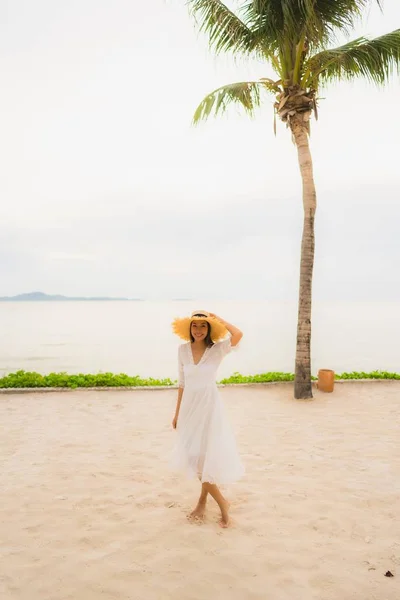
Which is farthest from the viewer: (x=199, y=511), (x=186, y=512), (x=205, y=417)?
(x=186, y=512)

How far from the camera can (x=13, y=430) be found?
736 centimetres

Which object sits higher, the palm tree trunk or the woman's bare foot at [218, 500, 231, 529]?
the palm tree trunk

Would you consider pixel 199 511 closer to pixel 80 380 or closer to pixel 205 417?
pixel 205 417

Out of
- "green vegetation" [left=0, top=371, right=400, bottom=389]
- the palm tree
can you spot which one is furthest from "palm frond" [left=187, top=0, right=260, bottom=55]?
"green vegetation" [left=0, top=371, right=400, bottom=389]

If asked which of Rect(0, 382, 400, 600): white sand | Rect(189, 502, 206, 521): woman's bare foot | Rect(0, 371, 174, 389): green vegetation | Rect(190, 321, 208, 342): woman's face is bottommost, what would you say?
Rect(0, 382, 400, 600): white sand

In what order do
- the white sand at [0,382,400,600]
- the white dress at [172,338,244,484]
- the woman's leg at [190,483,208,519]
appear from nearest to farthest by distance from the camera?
1. the white sand at [0,382,400,600]
2. the white dress at [172,338,244,484]
3. the woman's leg at [190,483,208,519]

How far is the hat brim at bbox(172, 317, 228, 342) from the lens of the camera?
412cm

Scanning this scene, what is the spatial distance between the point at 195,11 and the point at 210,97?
72.9 inches

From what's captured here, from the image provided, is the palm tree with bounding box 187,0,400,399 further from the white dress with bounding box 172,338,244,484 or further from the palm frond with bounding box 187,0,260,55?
the white dress with bounding box 172,338,244,484

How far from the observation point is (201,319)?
4.09 m

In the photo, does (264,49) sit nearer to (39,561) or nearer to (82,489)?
(82,489)

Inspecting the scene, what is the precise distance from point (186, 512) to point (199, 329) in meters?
1.87

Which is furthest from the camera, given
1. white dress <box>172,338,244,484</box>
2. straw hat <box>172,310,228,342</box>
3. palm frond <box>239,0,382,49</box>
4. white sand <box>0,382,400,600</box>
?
palm frond <box>239,0,382,49</box>

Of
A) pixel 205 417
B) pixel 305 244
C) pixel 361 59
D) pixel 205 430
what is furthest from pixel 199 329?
pixel 361 59
